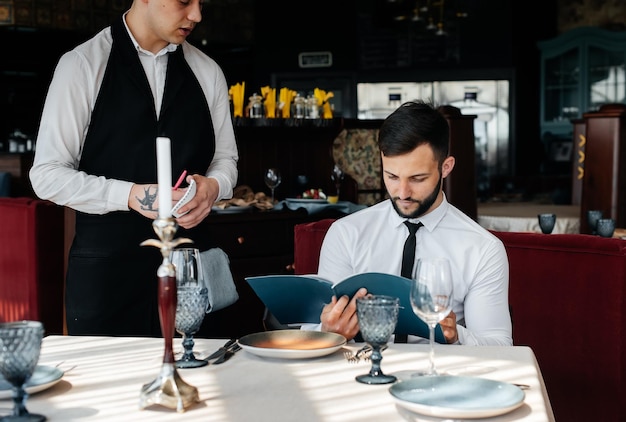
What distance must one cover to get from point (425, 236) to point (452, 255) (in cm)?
10

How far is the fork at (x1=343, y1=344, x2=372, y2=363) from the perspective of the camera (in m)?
1.78

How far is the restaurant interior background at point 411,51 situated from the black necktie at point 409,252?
8077 millimetres

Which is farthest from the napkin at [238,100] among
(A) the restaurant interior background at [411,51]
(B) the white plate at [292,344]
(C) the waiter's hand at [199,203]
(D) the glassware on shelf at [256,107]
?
(A) the restaurant interior background at [411,51]

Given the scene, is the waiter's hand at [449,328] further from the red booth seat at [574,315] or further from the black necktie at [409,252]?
the red booth seat at [574,315]

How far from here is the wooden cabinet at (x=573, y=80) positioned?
11.2m

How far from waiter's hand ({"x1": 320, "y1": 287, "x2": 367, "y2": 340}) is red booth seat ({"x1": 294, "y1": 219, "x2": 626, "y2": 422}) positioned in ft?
3.42

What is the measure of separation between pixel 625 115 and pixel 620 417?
2718 mm

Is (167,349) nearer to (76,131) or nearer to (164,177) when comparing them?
(164,177)

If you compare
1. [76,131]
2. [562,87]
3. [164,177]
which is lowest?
[164,177]

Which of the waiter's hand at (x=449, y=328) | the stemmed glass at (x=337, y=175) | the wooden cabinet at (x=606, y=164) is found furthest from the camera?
the stemmed glass at (x=337, y=175)

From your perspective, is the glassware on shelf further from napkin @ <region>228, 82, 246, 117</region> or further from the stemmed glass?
the stemmed glass

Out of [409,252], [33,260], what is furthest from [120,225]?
[33,260]

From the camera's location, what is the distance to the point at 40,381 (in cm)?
158

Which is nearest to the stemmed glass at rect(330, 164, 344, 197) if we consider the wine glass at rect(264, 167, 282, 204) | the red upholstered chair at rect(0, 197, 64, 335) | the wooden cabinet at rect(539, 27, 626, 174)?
the wine glass at rect(264, 167, 282, 204)
